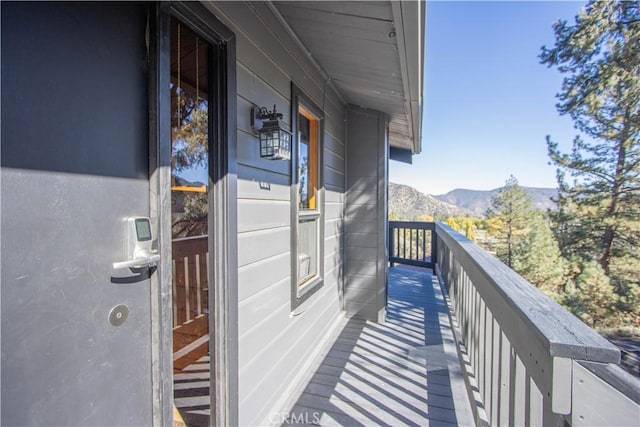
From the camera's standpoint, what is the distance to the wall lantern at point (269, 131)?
1.80 m

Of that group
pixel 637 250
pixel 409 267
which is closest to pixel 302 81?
pixel 409 267

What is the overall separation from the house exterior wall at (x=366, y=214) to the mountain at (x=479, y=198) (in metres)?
12.7

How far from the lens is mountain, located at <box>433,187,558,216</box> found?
15844mm

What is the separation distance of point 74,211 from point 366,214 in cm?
324

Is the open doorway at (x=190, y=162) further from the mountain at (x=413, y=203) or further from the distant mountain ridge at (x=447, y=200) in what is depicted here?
the mountain at (x=413, y=203)

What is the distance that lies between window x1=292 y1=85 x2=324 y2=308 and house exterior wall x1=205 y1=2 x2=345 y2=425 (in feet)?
0.41

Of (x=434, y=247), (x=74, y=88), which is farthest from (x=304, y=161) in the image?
(x=434, y=247)

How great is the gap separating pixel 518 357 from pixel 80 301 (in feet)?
4.74

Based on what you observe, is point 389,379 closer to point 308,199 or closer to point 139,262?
point 308,199

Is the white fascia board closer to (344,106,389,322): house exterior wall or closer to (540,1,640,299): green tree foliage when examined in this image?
(344,106,389,322): house exterior wall

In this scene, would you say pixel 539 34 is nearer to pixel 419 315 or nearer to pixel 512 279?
pixel 419 315

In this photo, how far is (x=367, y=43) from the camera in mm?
2135

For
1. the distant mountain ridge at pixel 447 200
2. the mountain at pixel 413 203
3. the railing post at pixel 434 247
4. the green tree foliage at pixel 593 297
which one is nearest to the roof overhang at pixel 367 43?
the railing post at pixel 434 247

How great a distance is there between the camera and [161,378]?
44.8 inches
